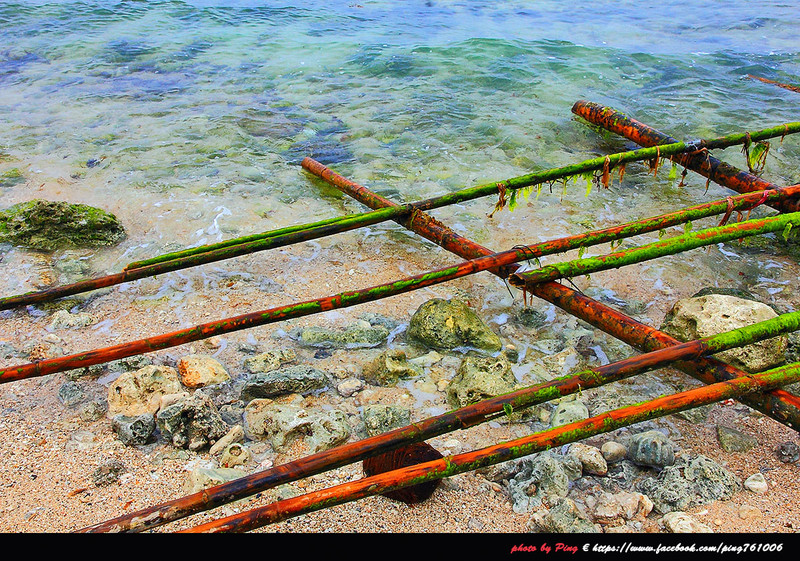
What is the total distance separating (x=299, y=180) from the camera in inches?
227

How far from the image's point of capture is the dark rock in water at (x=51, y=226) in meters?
4.42

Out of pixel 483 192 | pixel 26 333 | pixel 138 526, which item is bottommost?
pixel 26 333

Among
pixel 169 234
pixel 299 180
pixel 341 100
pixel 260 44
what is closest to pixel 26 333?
pixel 169 234

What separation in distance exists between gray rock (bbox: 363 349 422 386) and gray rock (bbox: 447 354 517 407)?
27 centimetres

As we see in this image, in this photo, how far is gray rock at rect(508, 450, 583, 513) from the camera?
233cm

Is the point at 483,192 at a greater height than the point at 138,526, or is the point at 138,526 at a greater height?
the point at 483,192

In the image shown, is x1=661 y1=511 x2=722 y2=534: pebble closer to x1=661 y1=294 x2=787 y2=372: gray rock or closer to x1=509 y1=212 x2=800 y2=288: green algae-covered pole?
x1=661 y1=294 x2=787 y2=372: gray rock

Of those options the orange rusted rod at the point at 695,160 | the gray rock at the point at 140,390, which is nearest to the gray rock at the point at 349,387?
the gray rock at the point at 140,390

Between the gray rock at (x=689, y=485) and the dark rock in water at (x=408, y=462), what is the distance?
958mm

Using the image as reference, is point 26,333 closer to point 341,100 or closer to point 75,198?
point 75,198

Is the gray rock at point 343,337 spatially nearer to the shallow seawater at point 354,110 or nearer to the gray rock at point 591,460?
the shallow seawater at point 354,110

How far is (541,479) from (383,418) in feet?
2.75

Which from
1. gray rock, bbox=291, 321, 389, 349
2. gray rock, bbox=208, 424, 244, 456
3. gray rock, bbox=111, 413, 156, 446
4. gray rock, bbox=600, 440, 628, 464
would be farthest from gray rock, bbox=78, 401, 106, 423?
gray rock, bbox=600, 440, 628, 464

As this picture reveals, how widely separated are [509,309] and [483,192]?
854mm
